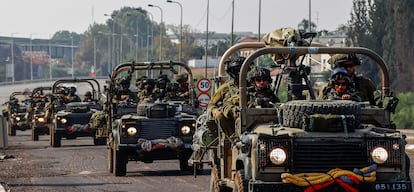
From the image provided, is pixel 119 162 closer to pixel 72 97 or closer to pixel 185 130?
pixel 185 130

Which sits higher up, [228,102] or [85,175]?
[228,102]

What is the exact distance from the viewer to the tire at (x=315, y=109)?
12320 mm

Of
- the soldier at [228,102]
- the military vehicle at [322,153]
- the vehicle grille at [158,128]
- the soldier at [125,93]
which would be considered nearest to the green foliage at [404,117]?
the soldier at [125,93]

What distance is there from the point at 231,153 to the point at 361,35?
7555 cm

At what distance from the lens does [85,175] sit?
2414 cm

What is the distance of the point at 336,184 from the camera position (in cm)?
1182

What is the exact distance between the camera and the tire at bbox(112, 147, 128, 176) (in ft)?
76.8

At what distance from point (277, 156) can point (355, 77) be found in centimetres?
276

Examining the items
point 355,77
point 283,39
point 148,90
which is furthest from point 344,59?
point 148,90

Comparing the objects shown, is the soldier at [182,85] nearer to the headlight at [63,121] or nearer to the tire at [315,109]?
the headlight at [63,121]

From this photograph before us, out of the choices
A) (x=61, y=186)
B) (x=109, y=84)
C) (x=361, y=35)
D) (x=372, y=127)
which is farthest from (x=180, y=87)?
(x=361, y=35)

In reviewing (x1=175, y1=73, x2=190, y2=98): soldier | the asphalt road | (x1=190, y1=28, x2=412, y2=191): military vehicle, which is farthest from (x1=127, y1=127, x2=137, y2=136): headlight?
(x1=190, y1=28, x2=412, y2=191): military vehicle

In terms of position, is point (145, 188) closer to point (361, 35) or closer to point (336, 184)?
point (336, 184)

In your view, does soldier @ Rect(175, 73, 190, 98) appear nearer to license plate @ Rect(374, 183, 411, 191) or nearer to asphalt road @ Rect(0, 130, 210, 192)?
asphalt road @ Rect(0, 130, 210, 192)
